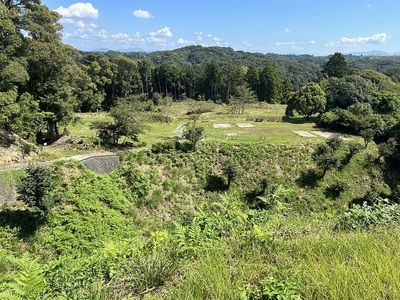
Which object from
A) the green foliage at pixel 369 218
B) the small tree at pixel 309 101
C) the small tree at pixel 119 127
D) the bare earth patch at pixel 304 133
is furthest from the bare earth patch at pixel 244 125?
the green foliage at pixel 369 218

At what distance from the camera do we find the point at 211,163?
20.9 meters

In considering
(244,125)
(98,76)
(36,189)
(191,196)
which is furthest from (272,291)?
(98,76)

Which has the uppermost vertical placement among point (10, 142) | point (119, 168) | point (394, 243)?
point (394, 243)

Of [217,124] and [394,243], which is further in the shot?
[217,124]

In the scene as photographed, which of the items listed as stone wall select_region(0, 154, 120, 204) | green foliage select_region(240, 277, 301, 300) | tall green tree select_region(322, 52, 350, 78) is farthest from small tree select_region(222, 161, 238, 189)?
tall green tree select_region(322, 52, 350, 78)

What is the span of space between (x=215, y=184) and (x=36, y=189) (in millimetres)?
11489

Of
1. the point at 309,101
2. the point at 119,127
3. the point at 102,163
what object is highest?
the point at 309,101

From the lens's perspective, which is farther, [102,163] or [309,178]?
[309,178]

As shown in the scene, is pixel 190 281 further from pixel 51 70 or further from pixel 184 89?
pixel 184 89

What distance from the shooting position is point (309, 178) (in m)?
21.0

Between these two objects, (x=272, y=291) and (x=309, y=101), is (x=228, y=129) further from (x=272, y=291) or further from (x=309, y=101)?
(x=272, y=291)

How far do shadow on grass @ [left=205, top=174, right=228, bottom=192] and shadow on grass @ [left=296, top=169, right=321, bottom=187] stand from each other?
6.06 m

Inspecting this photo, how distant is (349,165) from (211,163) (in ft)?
38.6

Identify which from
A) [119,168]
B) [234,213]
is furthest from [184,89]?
[234,213]
